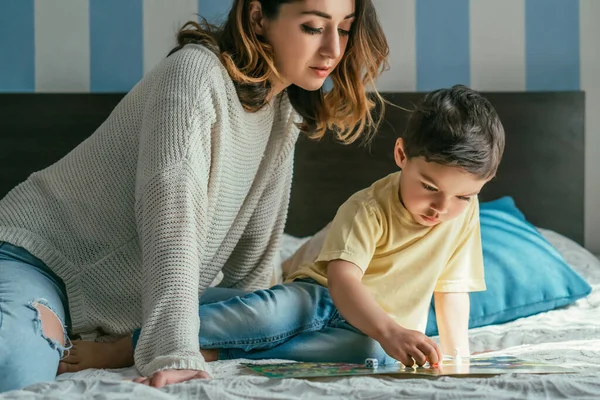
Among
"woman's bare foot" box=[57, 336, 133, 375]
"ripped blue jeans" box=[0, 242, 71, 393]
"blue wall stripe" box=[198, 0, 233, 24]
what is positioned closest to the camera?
"ripped blue jeans" box=[0, 242, 71, 393]

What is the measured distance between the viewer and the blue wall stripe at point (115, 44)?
2.89 m

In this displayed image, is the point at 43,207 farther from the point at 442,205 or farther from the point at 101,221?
the point at 442,205

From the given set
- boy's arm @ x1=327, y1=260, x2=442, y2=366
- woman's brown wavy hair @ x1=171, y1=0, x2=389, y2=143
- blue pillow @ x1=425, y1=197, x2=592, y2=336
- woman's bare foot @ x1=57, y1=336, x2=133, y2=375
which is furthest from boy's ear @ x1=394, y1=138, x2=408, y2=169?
woman's bare foot @ x1=57, y1=336, x2=133, y2=375

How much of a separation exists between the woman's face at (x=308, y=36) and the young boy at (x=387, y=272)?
198mm

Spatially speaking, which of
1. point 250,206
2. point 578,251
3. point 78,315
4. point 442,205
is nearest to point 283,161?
point 250,206

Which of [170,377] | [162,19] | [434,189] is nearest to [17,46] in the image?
[162,19]

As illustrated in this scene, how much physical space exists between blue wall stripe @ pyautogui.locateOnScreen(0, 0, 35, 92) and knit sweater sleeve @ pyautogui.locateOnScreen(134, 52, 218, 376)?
1.56m

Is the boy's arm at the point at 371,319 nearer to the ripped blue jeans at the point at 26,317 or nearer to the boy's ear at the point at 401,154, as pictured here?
the boy's ear at the point at 401,154

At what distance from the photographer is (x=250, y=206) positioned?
1727 millimetres

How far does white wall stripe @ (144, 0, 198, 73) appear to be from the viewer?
114 inches

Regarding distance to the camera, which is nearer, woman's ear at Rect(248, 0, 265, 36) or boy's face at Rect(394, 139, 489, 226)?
boy's face at Rect(394, 139, 489, 226)

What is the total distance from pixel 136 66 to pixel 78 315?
1.57 m

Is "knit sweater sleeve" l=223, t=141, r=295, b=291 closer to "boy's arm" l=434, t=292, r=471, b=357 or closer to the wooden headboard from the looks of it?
"boy's arm" l=434, t=292, r=471, b=357

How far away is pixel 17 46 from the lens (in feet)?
9.46
